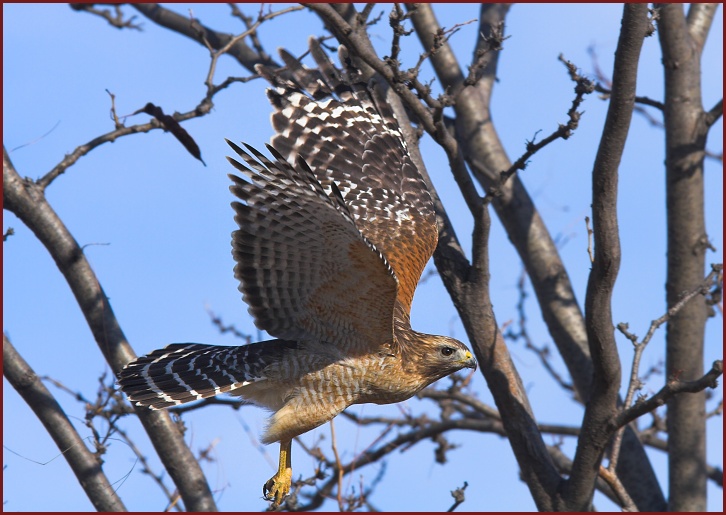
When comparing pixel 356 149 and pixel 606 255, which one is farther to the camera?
pixel 356 149

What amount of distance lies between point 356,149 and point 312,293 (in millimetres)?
1615

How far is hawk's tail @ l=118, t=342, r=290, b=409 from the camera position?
429cm

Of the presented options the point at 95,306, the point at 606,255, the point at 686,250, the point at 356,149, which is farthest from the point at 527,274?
the point at 95,306

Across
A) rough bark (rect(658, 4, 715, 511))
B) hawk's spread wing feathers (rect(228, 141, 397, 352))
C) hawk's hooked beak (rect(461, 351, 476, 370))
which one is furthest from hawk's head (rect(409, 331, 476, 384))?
rough bark (rect(658, 4, 715, 511))

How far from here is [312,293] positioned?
167 inches

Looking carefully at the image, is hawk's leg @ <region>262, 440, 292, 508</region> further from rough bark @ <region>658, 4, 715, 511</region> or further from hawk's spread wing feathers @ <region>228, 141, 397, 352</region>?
rough bark @ <region>658, 4, 715, 511</region>

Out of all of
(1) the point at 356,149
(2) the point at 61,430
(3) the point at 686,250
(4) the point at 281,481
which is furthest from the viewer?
(3) the point at 686,250

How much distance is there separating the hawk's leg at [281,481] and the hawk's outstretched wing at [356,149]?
4.08ft

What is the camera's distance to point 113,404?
16.3 ft

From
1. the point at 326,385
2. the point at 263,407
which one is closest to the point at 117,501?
the point at 263,407

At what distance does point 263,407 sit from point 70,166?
5.43 ft

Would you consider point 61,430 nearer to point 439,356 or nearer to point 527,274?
point 439,356

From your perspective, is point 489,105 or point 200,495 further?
point 489,105

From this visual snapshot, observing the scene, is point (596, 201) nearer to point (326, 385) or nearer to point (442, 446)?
point (326, 385)
